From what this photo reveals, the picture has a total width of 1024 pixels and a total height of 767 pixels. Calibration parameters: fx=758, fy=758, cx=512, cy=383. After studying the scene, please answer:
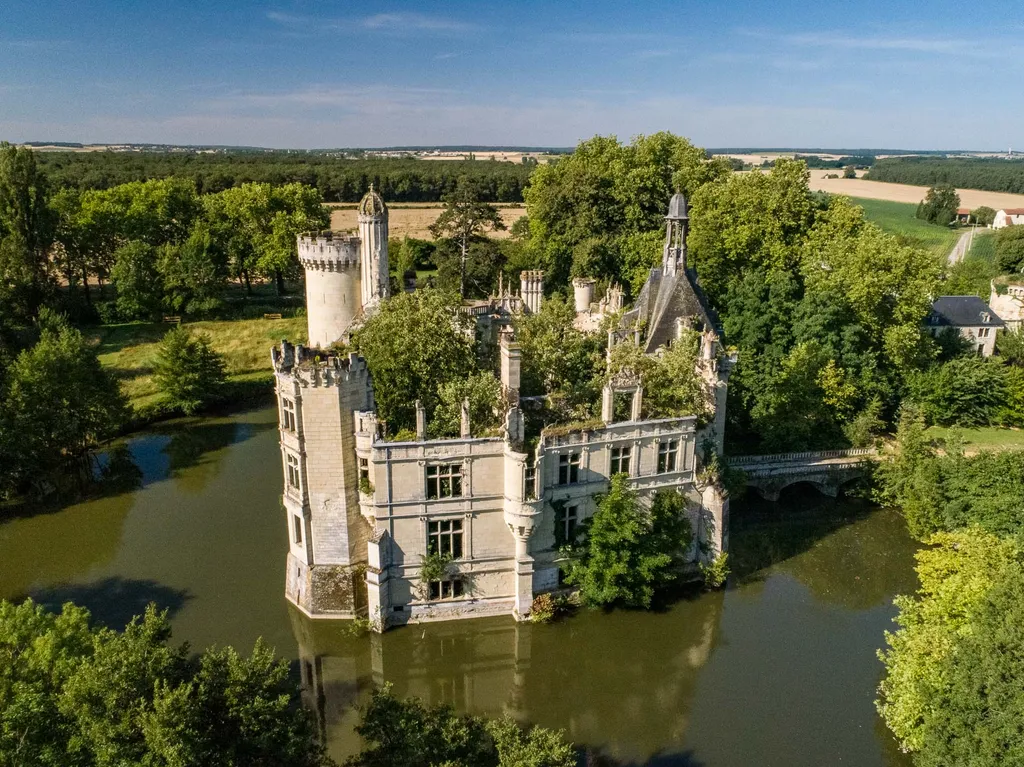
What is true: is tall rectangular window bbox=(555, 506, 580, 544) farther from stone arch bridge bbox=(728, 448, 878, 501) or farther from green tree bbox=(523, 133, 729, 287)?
green tree bbox=(523, 133, 729, 287)

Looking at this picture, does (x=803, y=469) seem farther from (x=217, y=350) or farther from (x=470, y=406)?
(x=217, y=350)

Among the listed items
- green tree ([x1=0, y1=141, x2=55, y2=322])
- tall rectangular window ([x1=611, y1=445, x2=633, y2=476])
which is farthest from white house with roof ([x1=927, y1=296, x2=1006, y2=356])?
green tree ([x1=0, y1=141, x2=55, y2=322])

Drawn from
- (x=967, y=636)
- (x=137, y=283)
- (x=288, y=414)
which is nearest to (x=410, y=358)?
(x=288, y=414)

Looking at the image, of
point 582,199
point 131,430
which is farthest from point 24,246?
point 582,199

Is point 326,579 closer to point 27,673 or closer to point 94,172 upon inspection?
point 27,673

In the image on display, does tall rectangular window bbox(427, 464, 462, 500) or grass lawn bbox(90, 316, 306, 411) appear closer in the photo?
tall rectangular window bbox(427, 464, 462, 500)
